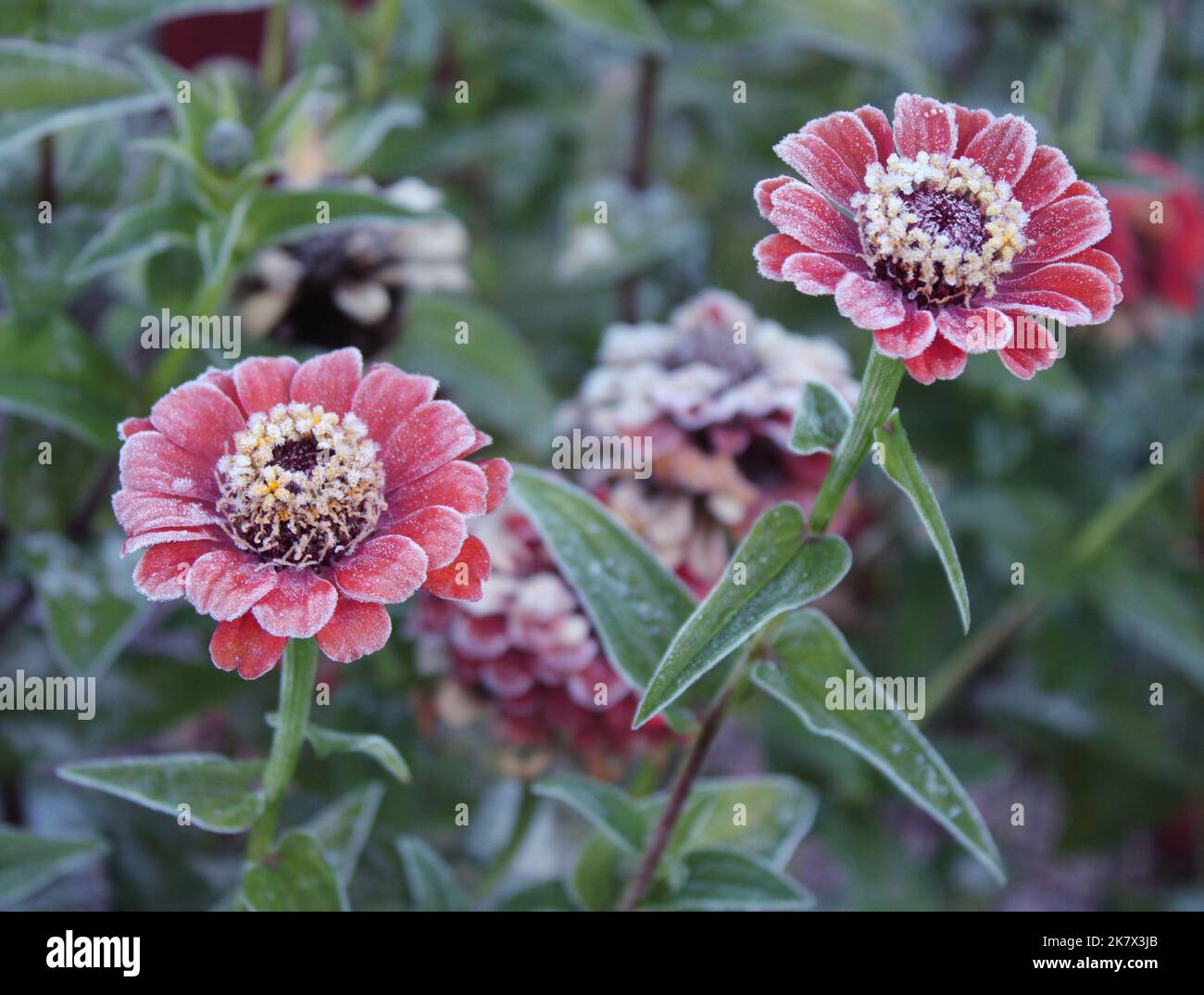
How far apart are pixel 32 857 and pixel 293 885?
0.14m

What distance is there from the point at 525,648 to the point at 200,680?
25 cm

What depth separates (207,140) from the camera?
660 millimetres

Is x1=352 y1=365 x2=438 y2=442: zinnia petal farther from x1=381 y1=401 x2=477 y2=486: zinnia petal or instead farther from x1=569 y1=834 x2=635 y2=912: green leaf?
x1=569 y1=834 x2=635 y2=912: green leaf

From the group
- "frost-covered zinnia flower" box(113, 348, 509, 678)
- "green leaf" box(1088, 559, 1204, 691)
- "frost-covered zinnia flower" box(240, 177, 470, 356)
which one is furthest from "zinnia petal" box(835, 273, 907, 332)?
"green leaf" box(1088, 559, 1204, 691)

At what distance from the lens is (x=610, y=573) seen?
0.58 metres

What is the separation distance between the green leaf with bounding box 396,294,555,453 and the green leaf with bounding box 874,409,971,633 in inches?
15.9

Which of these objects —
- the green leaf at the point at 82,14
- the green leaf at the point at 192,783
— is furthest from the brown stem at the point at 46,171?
the green leaf at the point at 192,783

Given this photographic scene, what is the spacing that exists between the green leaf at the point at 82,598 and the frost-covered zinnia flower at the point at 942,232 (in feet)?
1.36

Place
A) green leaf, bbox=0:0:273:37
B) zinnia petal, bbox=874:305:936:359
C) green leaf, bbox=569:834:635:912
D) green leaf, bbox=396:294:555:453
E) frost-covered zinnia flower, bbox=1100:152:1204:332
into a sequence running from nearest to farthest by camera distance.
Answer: zinnia petal, bbox=874:305:936:359, green leaf, bbox=569:834:635:912, green leaf, bbox=0:0:273:37, green leaf, bbox=396:294:555:453, frost-covered zinnia flower, bbox=1100:152:1204:332

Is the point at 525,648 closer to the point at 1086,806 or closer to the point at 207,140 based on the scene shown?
the point at 207,140

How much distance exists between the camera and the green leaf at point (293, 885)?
527 mm

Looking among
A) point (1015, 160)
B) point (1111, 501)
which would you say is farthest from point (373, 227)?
point (1111, 501)

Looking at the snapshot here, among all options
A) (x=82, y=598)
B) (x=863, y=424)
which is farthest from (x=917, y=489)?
(x=82, y=598)

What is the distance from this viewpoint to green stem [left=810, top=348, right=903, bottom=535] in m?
0.45
